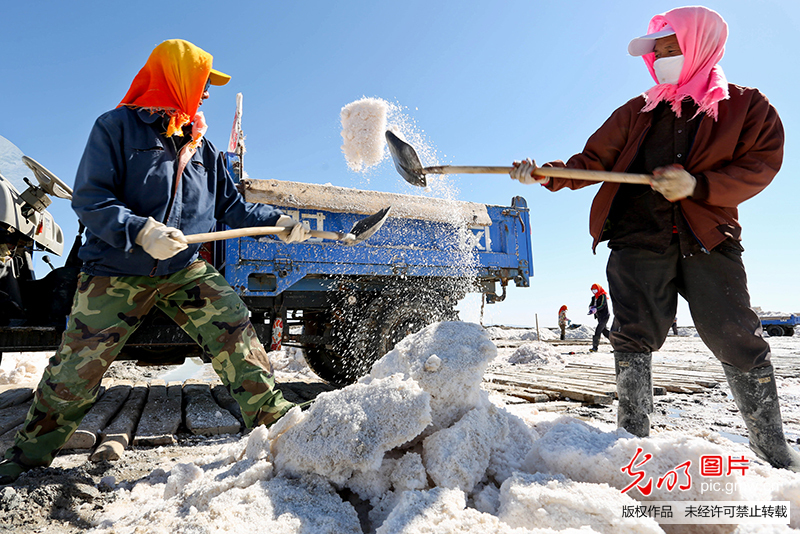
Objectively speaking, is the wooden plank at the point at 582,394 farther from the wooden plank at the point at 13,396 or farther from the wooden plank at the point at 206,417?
the wooden plank at the point at 13,396

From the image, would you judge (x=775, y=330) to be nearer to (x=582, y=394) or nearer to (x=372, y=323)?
(x=582, y=394)

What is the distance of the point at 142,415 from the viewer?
3469 millimetres

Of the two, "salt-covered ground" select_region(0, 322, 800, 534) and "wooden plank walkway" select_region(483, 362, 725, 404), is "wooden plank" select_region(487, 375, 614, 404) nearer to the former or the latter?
"wooden plank walkway" select_region(483, 362, 725, 404)

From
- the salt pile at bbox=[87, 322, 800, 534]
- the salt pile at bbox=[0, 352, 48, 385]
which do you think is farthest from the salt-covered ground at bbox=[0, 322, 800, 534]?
the salt pile at bbox=[0, 352, 48, 385]

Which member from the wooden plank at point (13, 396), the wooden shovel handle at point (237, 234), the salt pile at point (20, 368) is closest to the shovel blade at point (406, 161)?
the wooden shovel handle at point (237, 234)

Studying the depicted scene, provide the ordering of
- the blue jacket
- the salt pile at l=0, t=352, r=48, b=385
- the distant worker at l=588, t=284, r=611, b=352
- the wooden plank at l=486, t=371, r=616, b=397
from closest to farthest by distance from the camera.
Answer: the blue jacket → the wooden plank at l=486, t=371, r=616, b=397 → the salt pile at l=0, t=352, r=48, b=385 → the distant worker at l=588, t=284, r=611, b=352

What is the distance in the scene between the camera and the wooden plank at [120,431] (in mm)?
2316

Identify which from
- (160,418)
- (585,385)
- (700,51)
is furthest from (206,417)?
(700,51)

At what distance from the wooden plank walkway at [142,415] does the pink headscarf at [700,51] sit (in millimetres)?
3413

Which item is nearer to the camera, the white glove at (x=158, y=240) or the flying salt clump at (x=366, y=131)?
the white glove at (x=158, y=240)

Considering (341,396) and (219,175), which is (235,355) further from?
(219,175)

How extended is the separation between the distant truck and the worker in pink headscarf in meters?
25.4

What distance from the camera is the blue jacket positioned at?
193 centimetres

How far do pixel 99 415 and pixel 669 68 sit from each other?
433cm
